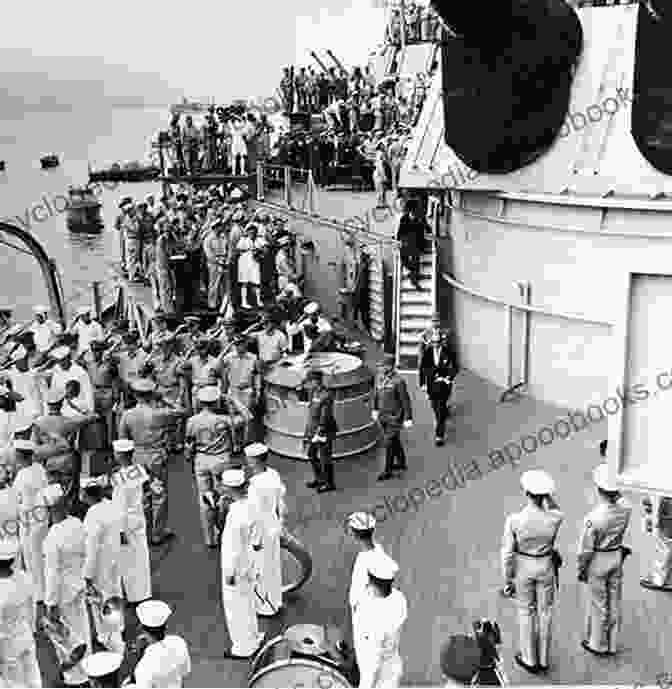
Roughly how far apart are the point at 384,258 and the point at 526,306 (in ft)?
12.7

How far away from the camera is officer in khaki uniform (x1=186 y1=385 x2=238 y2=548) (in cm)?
897

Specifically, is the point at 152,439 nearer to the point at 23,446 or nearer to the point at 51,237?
the point at 23,446

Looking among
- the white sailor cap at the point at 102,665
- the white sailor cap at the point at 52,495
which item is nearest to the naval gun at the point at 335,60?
the white sailor cap at the point at 52,495

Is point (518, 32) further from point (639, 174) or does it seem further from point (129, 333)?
point (129, 333)

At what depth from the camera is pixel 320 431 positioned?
33.4ft

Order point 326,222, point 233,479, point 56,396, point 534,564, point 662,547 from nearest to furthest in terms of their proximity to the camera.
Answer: point 534,564
point 233,479
point 662,547
point 56,396
point 326,222

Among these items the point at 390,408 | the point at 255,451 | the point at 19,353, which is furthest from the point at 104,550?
the point at 19,353

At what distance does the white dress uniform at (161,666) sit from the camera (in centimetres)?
546

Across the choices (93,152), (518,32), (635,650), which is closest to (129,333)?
(518,32)

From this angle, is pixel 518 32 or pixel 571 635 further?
pixel 518 32

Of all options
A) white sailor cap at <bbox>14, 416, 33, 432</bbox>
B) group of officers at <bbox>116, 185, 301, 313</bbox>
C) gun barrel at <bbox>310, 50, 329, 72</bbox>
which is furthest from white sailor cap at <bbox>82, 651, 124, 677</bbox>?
gun barrel at <bbox>310, 50, 329, 72</bbox>

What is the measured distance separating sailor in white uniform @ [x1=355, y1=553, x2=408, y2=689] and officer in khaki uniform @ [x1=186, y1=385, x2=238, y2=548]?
9.86 ft

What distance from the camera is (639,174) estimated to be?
11.4 meters

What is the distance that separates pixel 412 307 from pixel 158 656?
9.65m
